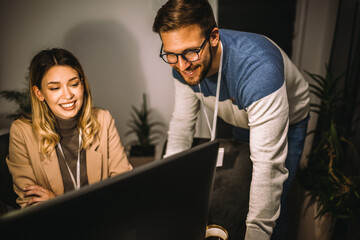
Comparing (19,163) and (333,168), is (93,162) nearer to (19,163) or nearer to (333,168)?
(19,163)

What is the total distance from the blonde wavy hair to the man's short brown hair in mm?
636

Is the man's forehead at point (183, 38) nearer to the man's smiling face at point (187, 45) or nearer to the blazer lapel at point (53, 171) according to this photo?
the man's smiling face at point (187, 45)

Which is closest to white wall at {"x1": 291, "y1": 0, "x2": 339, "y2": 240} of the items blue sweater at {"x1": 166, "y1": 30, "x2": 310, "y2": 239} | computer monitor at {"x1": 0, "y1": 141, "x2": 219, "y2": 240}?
blue sweater at {"x1": 166, "y1": 30, "x2": 310, "y2": 239}

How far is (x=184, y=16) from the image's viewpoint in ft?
3.06

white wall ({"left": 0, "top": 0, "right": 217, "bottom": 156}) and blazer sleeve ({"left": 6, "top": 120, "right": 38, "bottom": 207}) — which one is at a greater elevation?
white wall ({"left": 0, "top": 0, "right": 217, "bottom": 156})

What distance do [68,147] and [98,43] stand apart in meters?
1.46

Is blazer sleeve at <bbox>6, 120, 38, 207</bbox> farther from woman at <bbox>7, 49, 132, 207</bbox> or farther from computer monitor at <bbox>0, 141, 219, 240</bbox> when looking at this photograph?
computer monitor at <bbox>0, 141, 219, 240</bbox>

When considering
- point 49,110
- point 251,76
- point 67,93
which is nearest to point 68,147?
point 49,110

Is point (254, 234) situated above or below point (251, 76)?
below

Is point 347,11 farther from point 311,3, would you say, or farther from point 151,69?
point 151,69

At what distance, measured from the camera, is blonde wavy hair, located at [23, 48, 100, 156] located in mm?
1277

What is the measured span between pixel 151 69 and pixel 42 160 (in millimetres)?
1600

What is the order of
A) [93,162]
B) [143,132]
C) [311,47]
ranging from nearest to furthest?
[93,162]
[311,47]
[143,132]

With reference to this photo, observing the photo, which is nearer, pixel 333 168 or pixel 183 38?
pixel 183 38
